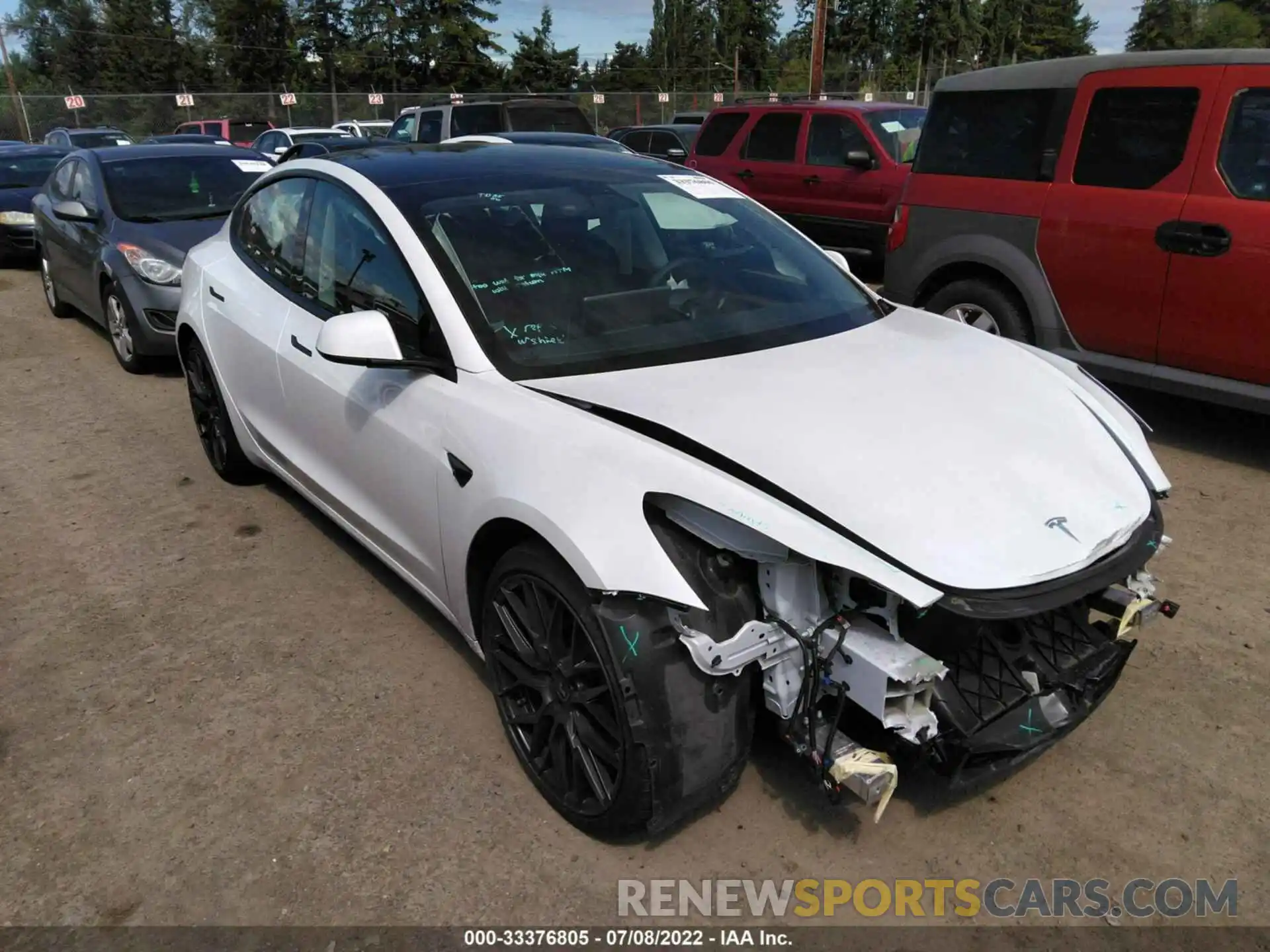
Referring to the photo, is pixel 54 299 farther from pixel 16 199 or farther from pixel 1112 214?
pixel 1112 214

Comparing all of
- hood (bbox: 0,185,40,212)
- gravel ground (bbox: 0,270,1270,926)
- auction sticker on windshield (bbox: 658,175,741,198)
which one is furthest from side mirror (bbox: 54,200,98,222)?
hood (bbox: 0,185,40,212)

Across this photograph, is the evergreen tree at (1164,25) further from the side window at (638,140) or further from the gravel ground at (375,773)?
the gravel ground at (375,773)

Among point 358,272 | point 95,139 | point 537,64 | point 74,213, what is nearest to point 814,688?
point 358,272

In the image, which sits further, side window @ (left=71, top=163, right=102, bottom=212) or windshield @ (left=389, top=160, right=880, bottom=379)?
side window @ (left=71, top=163, right=102, bottom=212)

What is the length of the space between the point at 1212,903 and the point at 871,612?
1159mm

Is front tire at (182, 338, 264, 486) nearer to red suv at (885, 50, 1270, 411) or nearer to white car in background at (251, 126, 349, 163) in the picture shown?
red suv at (885, 50, 1270, 411)

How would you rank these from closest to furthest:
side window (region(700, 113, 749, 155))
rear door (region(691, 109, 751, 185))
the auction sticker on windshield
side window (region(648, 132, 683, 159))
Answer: the auction sticker on windshield, rear door (region(691, 109, 751, 185)), side window (region(700, 113, 749, 155)), side window (region(648, 132, 683, 159))

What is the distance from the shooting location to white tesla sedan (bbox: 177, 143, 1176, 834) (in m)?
2.27

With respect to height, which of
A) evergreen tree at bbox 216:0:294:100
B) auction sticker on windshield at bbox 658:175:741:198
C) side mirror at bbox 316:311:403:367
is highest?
evergreen tree at bbox 216:0:294:100

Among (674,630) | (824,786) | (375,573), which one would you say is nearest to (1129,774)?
(824,786)

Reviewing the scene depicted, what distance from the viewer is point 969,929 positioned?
235 cm

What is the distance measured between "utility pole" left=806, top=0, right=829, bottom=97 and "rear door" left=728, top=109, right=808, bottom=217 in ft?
38.3

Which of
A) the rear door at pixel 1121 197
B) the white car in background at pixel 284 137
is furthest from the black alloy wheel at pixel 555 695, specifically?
the white car in background at pixel 284 137

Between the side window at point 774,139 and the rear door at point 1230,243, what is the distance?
250 inches
